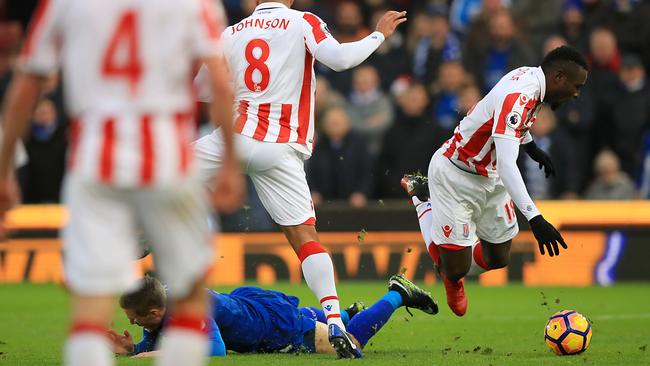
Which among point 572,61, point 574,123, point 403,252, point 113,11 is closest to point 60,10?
point 113,11

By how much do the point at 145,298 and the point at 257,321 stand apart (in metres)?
0.94

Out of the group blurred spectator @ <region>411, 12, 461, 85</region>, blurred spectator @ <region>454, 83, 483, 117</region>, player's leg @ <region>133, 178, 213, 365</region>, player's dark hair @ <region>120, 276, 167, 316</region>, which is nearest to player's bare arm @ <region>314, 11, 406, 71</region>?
player's dark hair @ <region>120, 276, 167, 316</region>

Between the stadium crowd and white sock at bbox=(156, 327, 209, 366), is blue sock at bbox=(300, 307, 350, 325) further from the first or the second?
the stadium crowd

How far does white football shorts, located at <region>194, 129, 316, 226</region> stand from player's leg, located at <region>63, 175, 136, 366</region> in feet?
11.6

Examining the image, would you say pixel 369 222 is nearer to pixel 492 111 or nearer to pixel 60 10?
pixel 492 111

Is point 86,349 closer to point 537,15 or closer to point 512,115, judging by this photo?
point 512,115

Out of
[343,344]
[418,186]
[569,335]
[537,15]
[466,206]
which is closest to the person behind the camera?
[343,344]

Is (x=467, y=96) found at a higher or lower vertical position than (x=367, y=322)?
higher

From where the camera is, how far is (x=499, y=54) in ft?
54.6

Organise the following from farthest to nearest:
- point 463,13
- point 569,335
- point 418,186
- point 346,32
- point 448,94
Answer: point 463,13 → point 346,32 → point 448,94 → point 418,186 → point 569,335

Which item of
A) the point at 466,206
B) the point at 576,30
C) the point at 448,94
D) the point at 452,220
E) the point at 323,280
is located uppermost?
the point at 576,30

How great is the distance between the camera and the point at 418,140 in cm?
1573

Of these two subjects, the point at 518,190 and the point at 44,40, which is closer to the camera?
the point at 44,40

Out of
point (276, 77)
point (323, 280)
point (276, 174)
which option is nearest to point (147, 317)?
point (323, 280)
